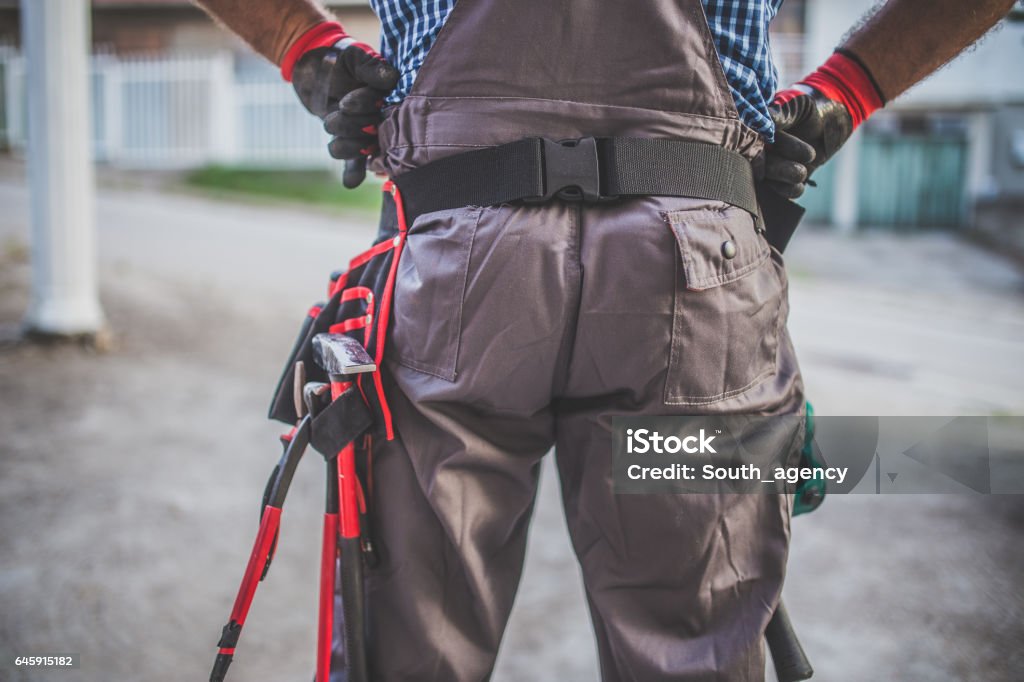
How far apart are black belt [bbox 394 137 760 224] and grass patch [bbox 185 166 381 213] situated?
8217mm

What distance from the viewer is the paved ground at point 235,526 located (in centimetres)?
206

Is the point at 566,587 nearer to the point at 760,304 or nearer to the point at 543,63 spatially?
the point at 760,304

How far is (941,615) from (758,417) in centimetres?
161

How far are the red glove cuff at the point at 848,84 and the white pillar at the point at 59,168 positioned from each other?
3.71 meters

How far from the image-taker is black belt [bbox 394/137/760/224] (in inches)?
39.1

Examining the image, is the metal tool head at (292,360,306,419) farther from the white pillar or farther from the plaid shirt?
the white pillar

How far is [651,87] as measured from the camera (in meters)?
1.00

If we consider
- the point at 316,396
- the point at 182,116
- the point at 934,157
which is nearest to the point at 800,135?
the point at 316,396

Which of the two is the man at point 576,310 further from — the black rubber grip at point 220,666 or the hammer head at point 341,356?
the black rubber grip at point 220,666

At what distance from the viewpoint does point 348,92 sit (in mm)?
1202

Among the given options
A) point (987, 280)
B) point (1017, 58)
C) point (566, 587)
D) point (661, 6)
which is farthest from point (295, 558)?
point (1017, 58)

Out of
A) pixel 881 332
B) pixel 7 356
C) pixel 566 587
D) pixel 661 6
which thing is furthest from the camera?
pixel 881 332

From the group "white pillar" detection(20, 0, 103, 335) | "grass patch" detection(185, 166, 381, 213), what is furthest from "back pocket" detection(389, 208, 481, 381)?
"grass patch" detection(185, 166, 381, 213)

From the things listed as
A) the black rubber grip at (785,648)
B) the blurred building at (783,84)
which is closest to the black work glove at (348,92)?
the black rubber grip at (785,648)
